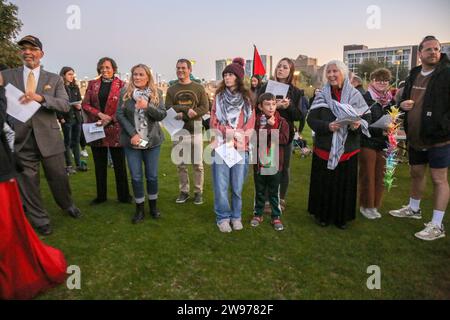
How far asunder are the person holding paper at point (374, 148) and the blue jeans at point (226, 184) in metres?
1.78

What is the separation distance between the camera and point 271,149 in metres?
4.27

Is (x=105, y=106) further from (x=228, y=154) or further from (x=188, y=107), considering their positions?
(x=228, y=154)

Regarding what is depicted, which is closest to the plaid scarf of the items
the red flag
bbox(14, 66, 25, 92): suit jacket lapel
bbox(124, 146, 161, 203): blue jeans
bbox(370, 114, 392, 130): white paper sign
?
bbox(370, 114, 392, 130): white paper sign

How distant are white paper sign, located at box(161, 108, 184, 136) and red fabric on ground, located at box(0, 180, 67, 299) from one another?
8.16ft

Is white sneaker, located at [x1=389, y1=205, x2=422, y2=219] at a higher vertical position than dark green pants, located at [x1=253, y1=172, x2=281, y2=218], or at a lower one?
lower

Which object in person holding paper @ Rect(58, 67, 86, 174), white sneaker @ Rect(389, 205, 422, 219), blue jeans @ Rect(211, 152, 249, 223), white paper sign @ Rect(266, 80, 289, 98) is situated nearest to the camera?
blue jeans @ Rect(211, 152, 249, 223)

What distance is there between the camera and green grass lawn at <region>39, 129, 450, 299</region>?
2961 millimetres

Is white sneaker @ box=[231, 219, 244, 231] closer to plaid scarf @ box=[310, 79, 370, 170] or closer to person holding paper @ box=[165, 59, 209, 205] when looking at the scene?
person holding paper @ box=[165, 59, 209, 205]

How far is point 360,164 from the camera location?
4.74 meters

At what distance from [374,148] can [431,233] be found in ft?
4.28

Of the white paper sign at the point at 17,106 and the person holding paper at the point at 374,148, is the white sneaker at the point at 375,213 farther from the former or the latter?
the white paper sign at the point at 17,106

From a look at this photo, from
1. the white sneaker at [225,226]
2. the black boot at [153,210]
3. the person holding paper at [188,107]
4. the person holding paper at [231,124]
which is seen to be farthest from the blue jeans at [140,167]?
the white sneaker at [225,226]
